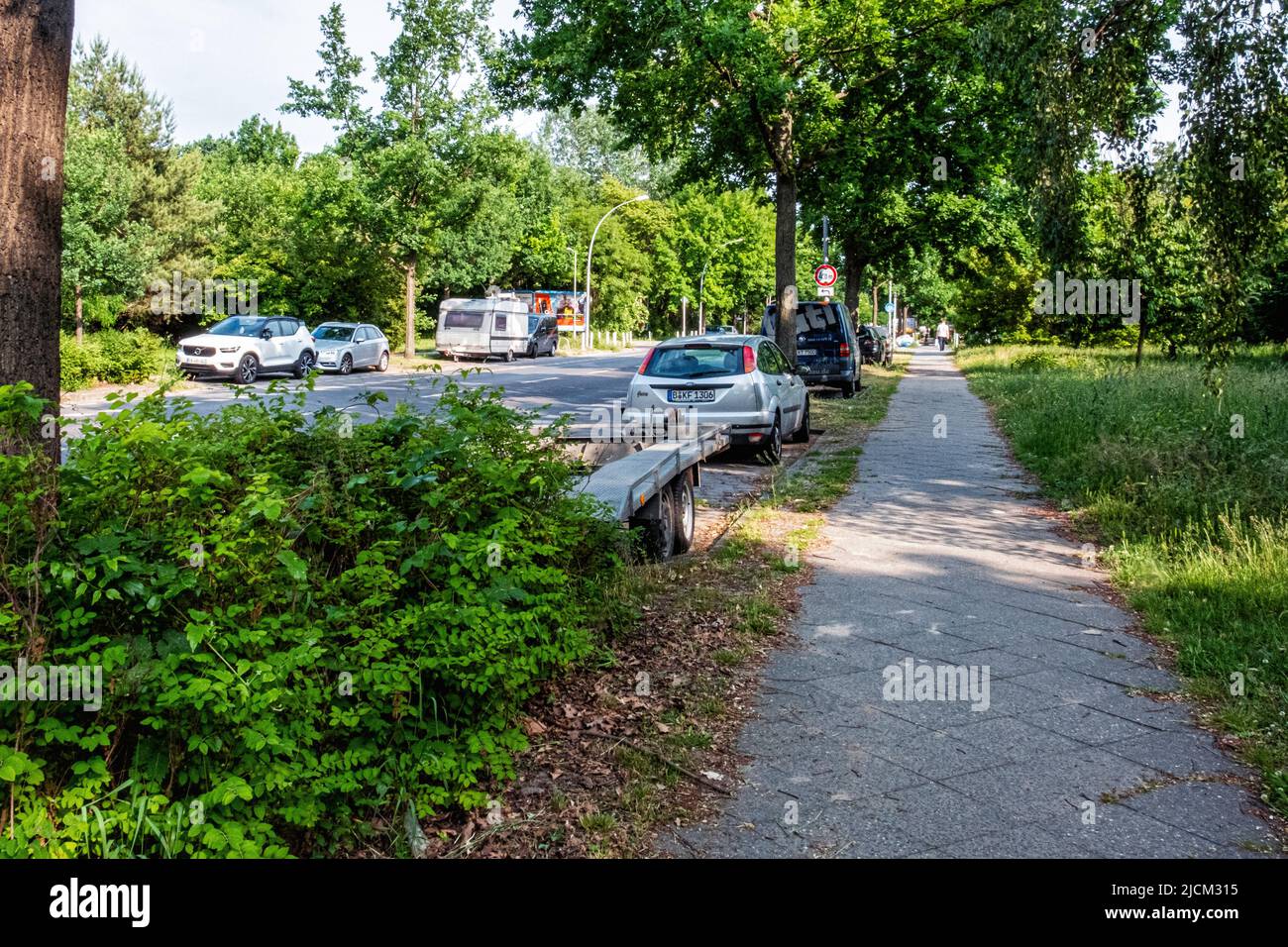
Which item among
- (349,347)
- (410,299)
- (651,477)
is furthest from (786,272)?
(410,299)

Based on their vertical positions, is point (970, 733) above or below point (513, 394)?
below

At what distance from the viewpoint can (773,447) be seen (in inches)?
543

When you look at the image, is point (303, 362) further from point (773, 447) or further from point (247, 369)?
point (773, 447)

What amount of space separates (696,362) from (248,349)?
1679 centimetres

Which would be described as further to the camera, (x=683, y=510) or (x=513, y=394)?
(x=513, y=394)

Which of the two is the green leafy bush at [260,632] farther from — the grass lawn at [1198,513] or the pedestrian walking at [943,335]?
the pedestrian walking at [943,335]

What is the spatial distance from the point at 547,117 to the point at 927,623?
90666 millimetres

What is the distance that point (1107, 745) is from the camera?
4.41 m

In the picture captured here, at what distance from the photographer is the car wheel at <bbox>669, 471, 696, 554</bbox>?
8.32 metres

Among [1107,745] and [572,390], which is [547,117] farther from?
[1107,745]

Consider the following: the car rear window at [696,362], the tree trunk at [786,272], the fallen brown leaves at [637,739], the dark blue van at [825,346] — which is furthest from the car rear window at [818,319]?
the fallen brown leaves at [637,739]

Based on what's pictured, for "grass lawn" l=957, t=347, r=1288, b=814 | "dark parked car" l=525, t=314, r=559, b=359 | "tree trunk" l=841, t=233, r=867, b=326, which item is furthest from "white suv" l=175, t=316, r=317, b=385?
"tree trunk" l=841, t=233, r=867, b=326

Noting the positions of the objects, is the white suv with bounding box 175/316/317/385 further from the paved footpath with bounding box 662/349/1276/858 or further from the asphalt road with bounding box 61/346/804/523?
the paved footpath with bounding box 662/349/1276/858
